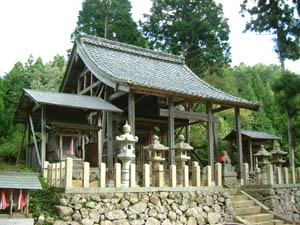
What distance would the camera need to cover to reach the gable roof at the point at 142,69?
43.0 ft

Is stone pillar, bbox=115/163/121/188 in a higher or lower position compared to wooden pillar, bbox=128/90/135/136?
lower

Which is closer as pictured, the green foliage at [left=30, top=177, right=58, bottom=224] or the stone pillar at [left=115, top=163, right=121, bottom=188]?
the green foliage at [left=30, top=177, right=58, bottom=224]

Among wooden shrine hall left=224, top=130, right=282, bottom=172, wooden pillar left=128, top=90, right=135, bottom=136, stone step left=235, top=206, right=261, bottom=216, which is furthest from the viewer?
wooden shrine hall left=224, top=130, right=282, bottom=172

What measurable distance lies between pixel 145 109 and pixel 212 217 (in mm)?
7247

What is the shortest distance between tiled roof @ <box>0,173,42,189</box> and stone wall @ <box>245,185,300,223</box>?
8.61 metres

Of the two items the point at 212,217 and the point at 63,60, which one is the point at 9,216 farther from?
the point at 63,60

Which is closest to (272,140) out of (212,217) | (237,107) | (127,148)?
(237,107)

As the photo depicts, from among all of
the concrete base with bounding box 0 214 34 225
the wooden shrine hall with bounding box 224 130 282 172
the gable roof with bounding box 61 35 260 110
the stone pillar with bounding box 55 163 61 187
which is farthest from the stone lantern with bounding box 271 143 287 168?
the concrete base with bounding box 0 214 34 225

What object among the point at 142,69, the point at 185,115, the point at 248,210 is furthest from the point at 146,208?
the point at 142,69

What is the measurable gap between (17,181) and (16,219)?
2.55ft

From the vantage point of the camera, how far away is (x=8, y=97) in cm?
2334

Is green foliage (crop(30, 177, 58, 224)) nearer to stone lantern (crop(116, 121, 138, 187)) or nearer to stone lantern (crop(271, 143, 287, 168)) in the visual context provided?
stone lantern (crop(116, 121, 138, 187))

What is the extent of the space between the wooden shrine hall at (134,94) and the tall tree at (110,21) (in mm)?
11212

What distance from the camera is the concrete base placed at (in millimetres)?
6871
